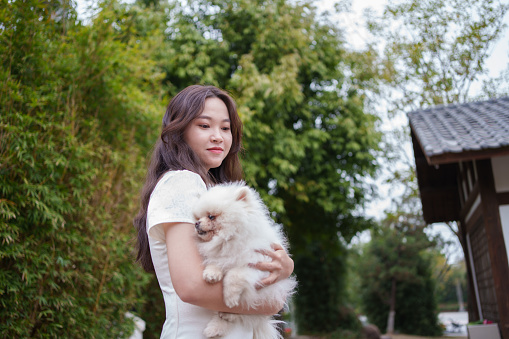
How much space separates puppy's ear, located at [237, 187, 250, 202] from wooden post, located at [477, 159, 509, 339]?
13.0ft

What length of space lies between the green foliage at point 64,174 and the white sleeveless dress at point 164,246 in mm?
2401

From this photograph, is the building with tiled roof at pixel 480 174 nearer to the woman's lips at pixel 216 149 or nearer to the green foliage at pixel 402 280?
the woman's lips at pixel 216 149

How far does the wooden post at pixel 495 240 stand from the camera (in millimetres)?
4594

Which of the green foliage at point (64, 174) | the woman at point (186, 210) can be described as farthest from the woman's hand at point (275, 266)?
the green foliage at point (64, 174)

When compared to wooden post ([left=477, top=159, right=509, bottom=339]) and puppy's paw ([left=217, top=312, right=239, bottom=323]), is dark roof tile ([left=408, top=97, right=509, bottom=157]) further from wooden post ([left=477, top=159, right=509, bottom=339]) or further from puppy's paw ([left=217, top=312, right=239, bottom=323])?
puppy's paw ([left=217, top=312, right=239, bottom=323])

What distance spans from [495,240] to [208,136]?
13.5ft

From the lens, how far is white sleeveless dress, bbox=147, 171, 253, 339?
1.49 metres

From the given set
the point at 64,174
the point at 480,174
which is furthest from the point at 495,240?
the point at 64,174

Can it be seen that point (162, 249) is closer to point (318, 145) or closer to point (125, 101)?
point (125, 101)

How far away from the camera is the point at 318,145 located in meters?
A: 9.98

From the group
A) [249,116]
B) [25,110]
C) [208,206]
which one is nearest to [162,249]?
[208,206]

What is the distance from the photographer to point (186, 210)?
4.96 feet

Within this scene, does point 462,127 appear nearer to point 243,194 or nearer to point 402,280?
point 243,194

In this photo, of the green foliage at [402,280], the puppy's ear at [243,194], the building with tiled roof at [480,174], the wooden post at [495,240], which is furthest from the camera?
the green foliage at [402,280]
